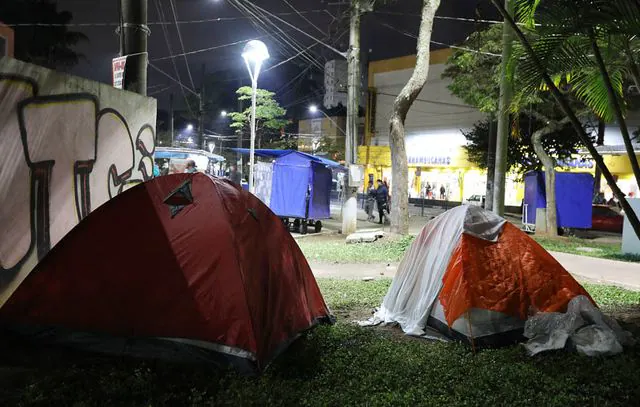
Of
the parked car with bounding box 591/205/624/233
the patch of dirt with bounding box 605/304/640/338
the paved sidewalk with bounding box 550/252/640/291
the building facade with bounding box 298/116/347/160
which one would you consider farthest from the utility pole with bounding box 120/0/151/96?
the building facade with bounding box 298/116/347/160

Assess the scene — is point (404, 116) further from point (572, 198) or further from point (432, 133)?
point (432, 133)

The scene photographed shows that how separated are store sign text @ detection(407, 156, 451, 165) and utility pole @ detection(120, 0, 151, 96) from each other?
2765 centimetres

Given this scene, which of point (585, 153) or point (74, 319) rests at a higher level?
point (585, 153)

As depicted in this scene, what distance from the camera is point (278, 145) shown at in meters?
36.8

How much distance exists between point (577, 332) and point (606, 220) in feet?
53.8

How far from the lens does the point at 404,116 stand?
13.1 meters

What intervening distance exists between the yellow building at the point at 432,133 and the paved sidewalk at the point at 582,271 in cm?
1823

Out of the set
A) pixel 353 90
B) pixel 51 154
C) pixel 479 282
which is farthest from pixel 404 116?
pixel 51 154

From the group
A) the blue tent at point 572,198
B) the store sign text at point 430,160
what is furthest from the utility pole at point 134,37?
the store sign text at point 430,160

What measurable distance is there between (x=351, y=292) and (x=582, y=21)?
486 cm

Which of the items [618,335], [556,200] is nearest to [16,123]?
[618,335]

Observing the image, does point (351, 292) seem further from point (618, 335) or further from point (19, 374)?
point (19, 374)

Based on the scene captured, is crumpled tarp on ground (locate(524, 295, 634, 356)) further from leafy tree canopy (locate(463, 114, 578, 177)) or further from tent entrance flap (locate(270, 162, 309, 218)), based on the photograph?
leafy tree canopy (locate(463, 114, 578, 177))

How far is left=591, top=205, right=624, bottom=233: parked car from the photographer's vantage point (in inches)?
744
